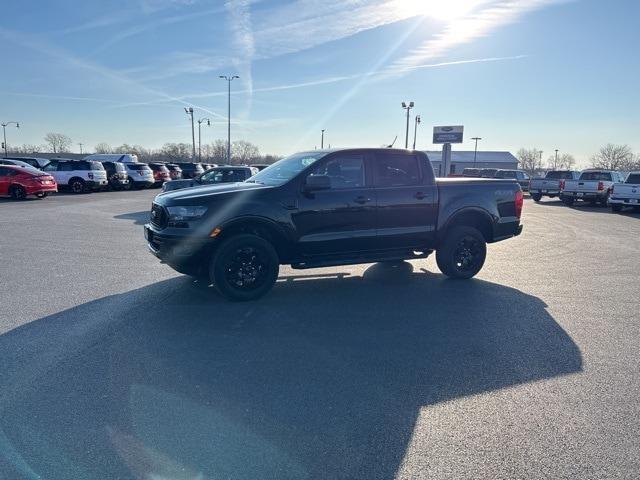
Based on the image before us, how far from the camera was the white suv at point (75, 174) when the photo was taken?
23.9m

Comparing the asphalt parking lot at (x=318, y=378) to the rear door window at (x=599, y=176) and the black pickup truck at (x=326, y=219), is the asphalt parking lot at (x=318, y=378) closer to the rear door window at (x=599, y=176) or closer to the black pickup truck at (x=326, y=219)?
the black pickup truck at (x=326, y=219)

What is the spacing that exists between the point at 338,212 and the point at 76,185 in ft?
74.8

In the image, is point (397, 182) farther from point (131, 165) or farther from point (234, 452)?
point (131, 165)

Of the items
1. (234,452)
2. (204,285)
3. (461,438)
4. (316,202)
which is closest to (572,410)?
(461,438)

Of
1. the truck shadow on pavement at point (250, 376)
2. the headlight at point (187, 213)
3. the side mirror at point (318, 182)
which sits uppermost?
the side mirror at point (318, 182)

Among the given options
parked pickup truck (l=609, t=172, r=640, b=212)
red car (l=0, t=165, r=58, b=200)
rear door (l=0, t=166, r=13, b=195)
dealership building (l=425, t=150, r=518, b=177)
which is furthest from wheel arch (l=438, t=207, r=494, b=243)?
dealership building (l=425, t=150, r=518, b=177)

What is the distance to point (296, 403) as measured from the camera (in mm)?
3338

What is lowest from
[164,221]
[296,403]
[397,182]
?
[296,403]

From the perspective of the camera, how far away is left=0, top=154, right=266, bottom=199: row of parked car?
14.3 meters

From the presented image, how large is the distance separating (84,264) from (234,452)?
6037 mm

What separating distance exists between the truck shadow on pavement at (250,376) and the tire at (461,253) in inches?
41.0

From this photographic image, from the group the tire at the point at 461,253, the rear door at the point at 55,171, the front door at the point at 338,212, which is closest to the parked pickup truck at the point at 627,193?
the tire at the point at 461,253

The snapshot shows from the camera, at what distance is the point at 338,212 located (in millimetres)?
6066

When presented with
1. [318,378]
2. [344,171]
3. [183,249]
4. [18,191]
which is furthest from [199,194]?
[18,191]
